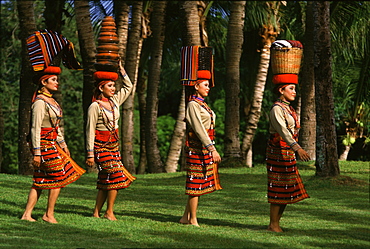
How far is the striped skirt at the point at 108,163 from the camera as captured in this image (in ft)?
29.5

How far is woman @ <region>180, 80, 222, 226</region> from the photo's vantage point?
28.7ft

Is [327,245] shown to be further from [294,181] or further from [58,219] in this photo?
[58,219]

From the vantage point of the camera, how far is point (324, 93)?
1412 cm

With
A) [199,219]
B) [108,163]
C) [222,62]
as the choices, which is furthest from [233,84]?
[222,62]

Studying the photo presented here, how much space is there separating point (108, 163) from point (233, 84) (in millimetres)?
10048

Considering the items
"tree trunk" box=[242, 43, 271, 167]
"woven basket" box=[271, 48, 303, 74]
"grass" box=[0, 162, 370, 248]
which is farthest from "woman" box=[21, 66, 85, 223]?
"tree trunk" box=[242, 43, 271, 167]

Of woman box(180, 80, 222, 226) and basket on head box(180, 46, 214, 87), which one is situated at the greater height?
basket on head box(180, 46, 214, 87)

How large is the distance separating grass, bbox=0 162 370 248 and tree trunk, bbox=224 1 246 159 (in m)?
2.84

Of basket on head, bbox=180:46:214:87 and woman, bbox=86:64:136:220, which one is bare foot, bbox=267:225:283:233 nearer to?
woman, bbox=86:64:136:220

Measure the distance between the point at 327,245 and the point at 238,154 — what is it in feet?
35.2

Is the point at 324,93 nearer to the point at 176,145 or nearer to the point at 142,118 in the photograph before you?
the point at 176,145

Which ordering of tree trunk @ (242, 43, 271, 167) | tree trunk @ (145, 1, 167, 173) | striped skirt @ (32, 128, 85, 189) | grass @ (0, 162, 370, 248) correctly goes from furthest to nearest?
tree trunk @ (242, 43, 271, 167), tree trunk @ (145, 1, 167, 173), striped skirt @ (32, 128, 85, 189), grass @ (0, 162, 370, 248)

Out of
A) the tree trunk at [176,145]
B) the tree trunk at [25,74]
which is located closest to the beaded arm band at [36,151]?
the tree trunk at [25,74]

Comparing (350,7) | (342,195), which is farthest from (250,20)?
(342,195)
